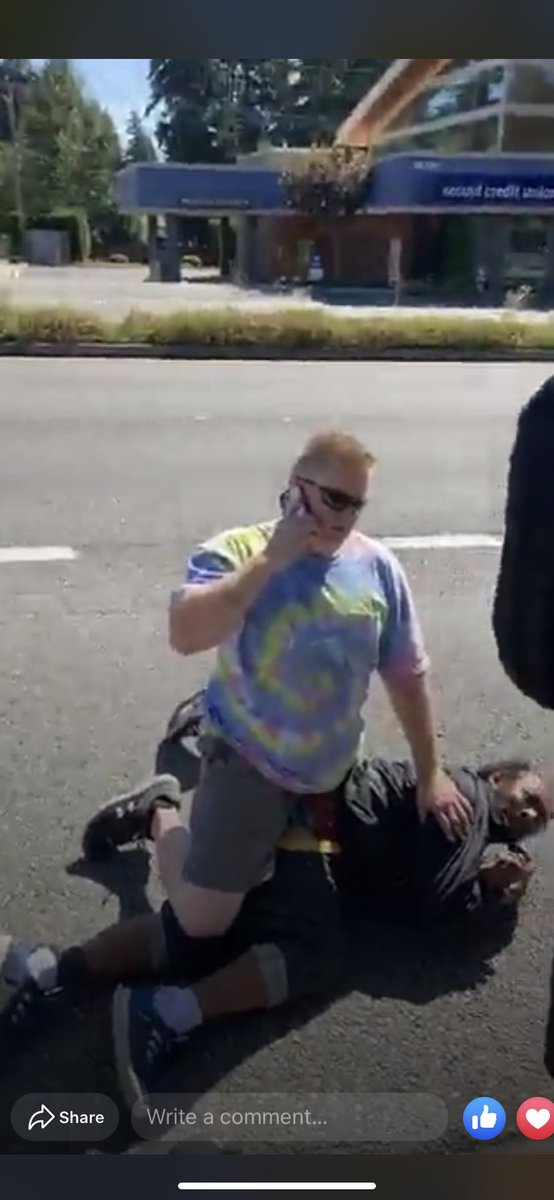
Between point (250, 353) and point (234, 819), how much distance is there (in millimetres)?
520

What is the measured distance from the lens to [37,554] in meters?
1.59

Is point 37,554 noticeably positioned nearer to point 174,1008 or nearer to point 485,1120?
point 174,1008

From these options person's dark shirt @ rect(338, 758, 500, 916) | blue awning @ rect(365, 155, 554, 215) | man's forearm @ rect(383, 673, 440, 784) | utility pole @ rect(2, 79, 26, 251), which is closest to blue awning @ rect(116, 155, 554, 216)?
blue awning @ rect(365, 155, 554, 215)

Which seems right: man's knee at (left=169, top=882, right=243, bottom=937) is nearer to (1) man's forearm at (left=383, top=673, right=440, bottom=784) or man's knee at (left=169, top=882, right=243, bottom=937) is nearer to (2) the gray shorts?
(2) the gray shorts

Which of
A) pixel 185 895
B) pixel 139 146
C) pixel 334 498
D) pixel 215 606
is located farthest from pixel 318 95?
pixel 185 895

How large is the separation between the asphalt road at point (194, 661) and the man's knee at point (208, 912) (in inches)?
4.1

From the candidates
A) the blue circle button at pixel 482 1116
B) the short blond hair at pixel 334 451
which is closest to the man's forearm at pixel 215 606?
the short blond hair at pixel 334 451

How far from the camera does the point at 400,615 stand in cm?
152

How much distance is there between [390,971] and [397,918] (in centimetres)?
6

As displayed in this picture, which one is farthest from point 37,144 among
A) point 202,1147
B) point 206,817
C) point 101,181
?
point 202,1147

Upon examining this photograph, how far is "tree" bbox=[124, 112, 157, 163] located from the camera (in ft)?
4.74

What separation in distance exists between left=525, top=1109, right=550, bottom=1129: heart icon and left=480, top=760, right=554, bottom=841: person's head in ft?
1.02

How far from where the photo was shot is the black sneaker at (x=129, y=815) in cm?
157

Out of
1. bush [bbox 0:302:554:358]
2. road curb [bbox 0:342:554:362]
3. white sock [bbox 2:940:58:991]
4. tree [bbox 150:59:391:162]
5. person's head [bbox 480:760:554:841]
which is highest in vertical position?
tree [bbox 150:59:391:162]
